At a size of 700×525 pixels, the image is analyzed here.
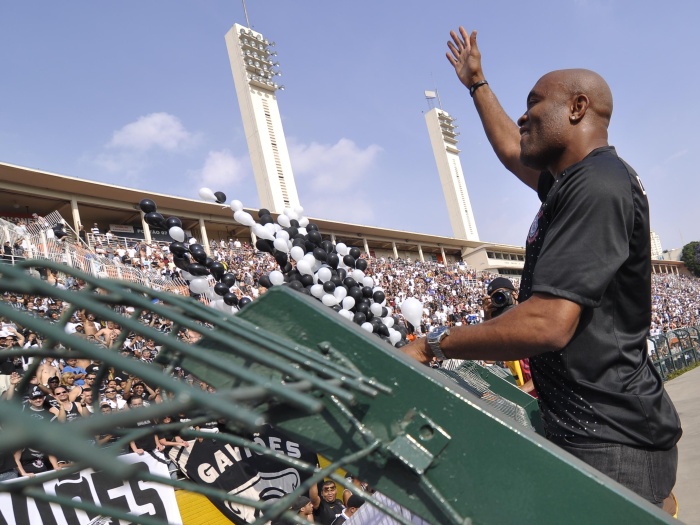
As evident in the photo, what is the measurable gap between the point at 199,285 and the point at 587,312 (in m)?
3.56

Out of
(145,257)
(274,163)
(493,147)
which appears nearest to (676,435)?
(493,147)

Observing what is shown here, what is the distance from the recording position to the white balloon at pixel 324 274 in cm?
468

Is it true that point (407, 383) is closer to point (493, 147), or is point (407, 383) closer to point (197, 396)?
point (197, 396)

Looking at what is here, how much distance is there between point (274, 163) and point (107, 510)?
137 feet

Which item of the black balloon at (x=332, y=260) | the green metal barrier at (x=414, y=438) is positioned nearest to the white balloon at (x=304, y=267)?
the black balloon at (x=332, y=260)

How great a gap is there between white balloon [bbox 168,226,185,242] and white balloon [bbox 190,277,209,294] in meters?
0.54

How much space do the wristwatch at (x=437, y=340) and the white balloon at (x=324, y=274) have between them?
10.5ft

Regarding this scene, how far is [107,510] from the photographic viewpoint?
804 millimetres

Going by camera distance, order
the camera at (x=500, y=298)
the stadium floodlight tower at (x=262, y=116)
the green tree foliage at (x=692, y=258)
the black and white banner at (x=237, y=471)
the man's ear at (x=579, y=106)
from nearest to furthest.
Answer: the man's ear at (x=579, y=106) < the camera at (x=500, y=298) < the black and white banner at (x=237, y=471) < the stadium floodlight tower at (x=262, y=116) < the green tree foliage at (x=692, y=258)

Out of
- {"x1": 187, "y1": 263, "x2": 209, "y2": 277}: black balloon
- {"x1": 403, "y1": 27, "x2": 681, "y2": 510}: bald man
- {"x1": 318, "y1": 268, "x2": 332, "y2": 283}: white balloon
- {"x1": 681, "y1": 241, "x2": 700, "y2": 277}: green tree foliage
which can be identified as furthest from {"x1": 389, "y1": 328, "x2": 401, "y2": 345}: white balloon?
{"x1": 681, "y1": 241, "x2": 700, "y2": 277}: green tree foliage

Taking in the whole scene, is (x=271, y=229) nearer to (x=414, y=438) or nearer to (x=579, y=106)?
(x=579, y=106)

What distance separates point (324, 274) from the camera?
15.4 feet

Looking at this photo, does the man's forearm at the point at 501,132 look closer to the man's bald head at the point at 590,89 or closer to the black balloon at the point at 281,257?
the man's bald head at the point at 590,89

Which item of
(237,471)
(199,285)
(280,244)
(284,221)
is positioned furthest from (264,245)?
(237,471)
